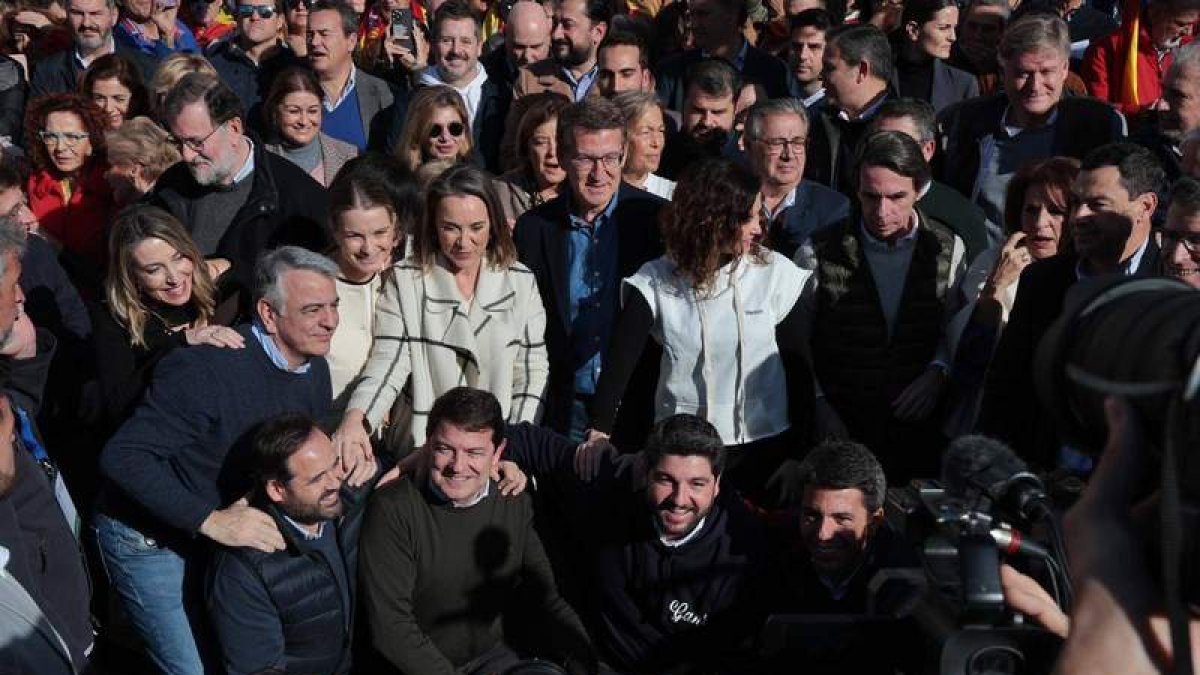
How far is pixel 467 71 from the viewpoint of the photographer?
725 centimetres

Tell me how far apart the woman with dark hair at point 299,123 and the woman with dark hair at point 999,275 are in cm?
247

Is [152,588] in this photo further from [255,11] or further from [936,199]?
[255,11]

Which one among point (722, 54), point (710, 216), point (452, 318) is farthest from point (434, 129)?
point (722, 54)

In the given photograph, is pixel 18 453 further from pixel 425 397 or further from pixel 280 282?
pixel 425 397

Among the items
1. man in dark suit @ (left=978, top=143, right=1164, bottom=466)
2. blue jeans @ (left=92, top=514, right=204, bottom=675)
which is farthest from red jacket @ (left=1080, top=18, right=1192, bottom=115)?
blue jeans @ (left=92, top=514, right=204, bottom=675)

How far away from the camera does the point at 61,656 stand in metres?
3.07

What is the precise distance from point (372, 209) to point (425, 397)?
590 millimetres

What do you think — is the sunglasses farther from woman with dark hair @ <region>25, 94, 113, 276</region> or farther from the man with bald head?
woman with dark hair @ <region>25, 94, 113, 276</region>

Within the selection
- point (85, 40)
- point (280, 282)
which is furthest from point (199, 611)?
point (85, 40)

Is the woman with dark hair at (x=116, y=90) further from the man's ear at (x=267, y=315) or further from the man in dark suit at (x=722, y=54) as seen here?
the man's ear at (x=267, y=315)

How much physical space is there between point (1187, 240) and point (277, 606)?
102 inches

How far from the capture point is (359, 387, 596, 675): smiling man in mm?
4734

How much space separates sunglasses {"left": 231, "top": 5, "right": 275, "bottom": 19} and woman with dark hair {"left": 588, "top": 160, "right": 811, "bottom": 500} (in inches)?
133

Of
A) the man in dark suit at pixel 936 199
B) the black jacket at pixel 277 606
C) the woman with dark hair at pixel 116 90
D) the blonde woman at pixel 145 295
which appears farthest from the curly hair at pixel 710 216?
the woman with dark hair at pixel 116 90
